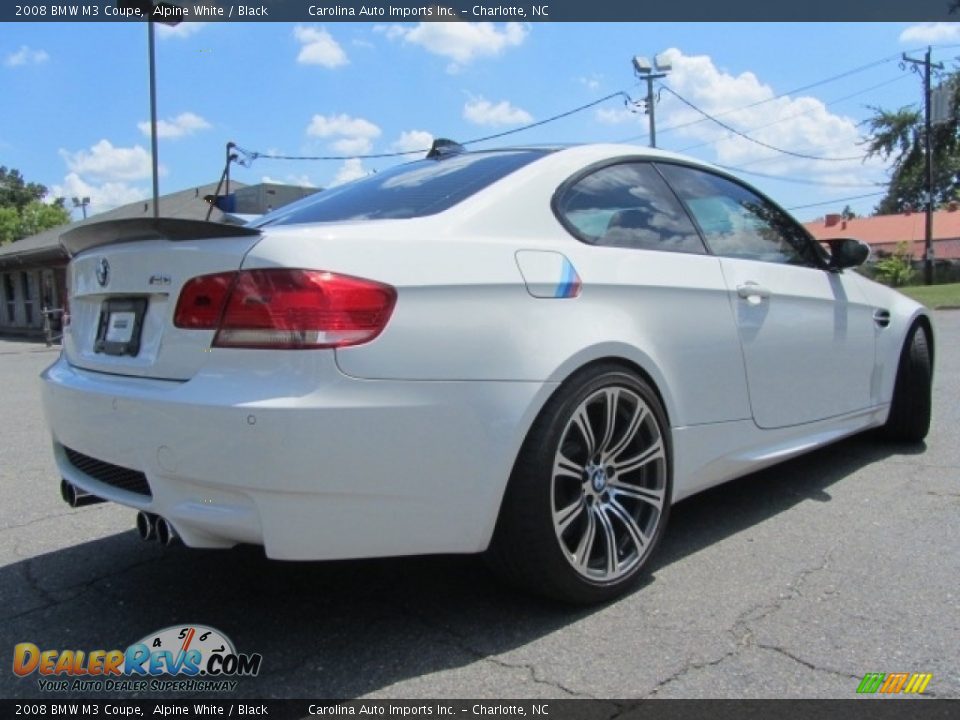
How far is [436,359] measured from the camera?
7.47 feet

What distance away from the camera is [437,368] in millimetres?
2273

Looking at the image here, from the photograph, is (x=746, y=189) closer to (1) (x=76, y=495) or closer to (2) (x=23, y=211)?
(1) (x=76, y=495)

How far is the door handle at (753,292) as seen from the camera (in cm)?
332

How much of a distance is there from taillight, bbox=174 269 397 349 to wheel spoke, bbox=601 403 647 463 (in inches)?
38.9

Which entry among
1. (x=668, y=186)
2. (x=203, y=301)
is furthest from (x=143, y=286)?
(x=668, y=186)

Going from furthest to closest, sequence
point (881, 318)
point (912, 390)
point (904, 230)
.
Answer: point (904, 230)
point (912, 390)
point (881, 318)

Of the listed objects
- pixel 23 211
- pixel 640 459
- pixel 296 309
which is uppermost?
pixel 23 211

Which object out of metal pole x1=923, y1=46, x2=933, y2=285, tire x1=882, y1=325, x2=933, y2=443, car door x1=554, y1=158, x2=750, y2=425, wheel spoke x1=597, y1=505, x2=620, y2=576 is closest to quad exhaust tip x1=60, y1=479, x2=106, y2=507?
wheel spoke x1=597, y1=505, x2=620, y2=576

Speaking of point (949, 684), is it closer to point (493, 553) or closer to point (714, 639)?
point (714, 639)

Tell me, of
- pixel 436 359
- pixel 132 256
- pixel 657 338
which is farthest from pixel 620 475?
pixel 132 256

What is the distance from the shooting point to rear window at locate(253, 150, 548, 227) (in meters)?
2.75

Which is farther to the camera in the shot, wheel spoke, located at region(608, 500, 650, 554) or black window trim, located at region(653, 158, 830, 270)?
black window trim, located at region(653, 158, 830, 270)

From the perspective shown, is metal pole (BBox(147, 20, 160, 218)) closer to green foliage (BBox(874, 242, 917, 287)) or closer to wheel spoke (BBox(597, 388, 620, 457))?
wheel spoke (BBox(597, 388, 620, 457))

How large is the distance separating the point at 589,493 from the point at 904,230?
7142cm
